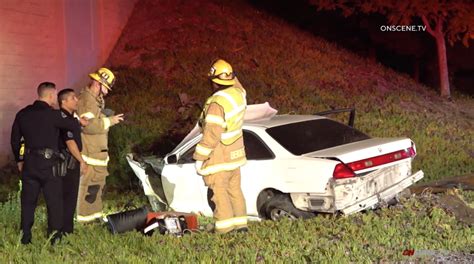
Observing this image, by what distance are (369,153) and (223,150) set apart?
151 centimetres

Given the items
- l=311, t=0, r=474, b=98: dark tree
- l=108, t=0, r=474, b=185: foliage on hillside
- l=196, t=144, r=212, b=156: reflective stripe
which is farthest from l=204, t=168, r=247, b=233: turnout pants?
l=311, t=0, r=474, b=98: dark tree

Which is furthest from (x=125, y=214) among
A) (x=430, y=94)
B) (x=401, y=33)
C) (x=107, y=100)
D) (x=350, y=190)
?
(x=401, y=33)

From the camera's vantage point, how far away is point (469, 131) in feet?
44.4

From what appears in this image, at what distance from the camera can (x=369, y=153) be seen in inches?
247

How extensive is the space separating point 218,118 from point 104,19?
9654 millimetres

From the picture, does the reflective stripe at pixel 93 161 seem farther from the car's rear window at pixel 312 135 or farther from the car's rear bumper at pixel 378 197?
the car's rear bumper at pixel 378 197

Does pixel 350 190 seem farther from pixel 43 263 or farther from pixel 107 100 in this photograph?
pixel 107 100

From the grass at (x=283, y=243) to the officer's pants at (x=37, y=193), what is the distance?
0.61ft

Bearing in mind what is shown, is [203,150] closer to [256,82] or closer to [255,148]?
[255,148]

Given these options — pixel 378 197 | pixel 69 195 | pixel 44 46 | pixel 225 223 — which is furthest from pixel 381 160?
pixel 44 46

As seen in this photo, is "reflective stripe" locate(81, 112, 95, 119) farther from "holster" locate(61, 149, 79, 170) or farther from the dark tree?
the dark tree

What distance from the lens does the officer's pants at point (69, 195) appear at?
6.05 metres

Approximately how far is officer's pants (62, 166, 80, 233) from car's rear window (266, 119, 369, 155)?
2.04 meters

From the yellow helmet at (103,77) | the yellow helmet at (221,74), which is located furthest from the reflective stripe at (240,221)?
the yellow helmet at (103,77)
